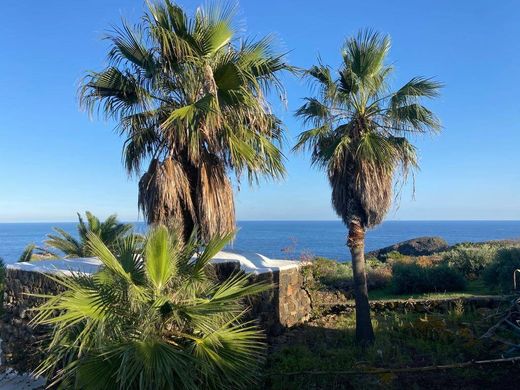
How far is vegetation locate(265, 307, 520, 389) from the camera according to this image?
729cm

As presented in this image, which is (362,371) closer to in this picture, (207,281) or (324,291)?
(207,281)

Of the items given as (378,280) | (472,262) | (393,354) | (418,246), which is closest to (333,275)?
(378,280)

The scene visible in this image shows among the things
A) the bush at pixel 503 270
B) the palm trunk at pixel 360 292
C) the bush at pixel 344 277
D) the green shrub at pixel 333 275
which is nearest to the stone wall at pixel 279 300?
the palm trunk at pixel 360 292

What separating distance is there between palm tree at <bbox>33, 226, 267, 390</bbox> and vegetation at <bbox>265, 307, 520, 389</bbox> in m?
2.16

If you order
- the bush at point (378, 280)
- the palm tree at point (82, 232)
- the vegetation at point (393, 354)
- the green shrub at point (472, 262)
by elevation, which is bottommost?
the vegetation at point (393, 354)

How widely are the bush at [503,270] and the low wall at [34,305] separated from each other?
6644 millimetres

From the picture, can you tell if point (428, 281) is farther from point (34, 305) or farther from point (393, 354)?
point (34, 305)

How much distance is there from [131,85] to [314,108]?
3646mm

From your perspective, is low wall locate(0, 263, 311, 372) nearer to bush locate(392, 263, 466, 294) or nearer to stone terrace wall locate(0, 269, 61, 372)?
stone terrace wall locate(0, 269, 61, 372)

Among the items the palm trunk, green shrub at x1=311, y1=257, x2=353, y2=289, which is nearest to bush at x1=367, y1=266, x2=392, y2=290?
green shrub at x1=311, y1=257, x2=353, y2=289

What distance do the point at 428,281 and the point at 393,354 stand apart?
7.25m

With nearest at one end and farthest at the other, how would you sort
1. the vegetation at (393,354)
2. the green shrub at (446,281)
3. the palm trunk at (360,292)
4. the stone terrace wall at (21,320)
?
the vegetation at (393,354) < the stone terrace wall at (21,320) < the palm trunk at (360,292) < the green shrub at (446,281)

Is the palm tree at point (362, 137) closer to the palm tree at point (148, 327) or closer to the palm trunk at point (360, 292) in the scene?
the palm trunk at point (360, 292)

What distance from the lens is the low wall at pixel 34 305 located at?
8344 mm
